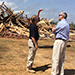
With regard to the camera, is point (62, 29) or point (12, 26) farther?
point (12, 26)

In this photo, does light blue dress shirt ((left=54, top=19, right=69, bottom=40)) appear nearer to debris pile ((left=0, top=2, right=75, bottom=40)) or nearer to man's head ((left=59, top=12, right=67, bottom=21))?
man's head ((left=59, top=12, right=67, bottom=21))

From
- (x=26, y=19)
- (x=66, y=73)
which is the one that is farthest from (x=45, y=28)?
(x=66, y=73)

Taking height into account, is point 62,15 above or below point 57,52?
above

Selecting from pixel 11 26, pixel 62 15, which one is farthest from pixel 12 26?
pixel 62 15

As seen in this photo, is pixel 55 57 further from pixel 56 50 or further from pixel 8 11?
pixel 8 11

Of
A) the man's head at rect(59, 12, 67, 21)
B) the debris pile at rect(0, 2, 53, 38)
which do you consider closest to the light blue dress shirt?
the man's head at rect(59, 12, 67, 21)

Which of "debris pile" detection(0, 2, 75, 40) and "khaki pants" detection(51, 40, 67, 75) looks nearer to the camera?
"khaki pants" detection(51, 40, 67, 75)

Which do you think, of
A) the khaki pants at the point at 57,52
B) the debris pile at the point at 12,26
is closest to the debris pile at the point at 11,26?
the debris pile at the point at 12,26

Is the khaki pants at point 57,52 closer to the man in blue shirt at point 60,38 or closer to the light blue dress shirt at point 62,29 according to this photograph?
the man in blue shirt at point 60,38

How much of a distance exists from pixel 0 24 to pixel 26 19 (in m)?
4.60

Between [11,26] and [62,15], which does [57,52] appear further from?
[11,26]

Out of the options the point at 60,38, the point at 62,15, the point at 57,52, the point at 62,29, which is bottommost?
the point at 57,52

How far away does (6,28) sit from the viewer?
1593 cm

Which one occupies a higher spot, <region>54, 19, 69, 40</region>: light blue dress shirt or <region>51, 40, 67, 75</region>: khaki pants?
<region>54, 19, 69, 40</region>: light blue dress shirt
